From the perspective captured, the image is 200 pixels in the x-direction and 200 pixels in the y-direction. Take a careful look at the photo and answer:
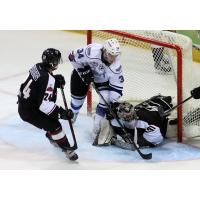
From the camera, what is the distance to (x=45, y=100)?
4496 mm

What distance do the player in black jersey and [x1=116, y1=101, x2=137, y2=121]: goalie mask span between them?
373 millimetres

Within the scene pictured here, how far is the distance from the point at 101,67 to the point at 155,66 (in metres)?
0.54

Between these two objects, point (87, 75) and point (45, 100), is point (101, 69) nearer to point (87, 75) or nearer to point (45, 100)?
point (87, 75)

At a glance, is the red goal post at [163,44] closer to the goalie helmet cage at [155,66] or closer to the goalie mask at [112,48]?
the goalie helmet cage at [155,66]

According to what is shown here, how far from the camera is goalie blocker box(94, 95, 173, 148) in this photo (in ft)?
15.8

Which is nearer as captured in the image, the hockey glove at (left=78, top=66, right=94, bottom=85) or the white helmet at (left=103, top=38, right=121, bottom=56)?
the white helmet at (left=103, top=38, right=121, bottom=56)

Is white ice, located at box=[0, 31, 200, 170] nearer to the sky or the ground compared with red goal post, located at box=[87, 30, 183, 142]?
nearer to the ground

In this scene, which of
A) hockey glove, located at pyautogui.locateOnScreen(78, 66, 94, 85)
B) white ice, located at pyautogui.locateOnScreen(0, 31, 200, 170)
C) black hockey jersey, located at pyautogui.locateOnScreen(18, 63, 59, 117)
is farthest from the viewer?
hockey glove, located at pyautogui.locateOnScreen(78, 66, 94, 85)

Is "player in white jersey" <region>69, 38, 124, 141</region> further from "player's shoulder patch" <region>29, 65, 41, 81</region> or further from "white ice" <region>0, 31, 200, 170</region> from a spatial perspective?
"player's shoulder patch" <region>29, 65, 41, 81</region>

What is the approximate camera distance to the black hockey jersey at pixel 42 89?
4477 mm

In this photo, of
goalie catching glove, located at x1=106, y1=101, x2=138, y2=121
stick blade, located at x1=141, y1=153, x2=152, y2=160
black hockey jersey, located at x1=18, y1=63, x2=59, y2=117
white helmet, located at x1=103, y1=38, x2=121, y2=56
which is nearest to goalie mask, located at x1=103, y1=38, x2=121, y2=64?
white helmet, located at x1=103, y1=38, x2=121, y2=56

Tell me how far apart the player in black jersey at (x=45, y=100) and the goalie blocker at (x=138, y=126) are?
375mm

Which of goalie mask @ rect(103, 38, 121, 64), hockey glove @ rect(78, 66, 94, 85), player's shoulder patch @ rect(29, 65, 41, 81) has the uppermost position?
goalie mask @ rect(103, 38, 121, 64)
